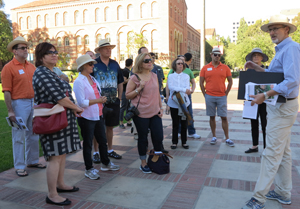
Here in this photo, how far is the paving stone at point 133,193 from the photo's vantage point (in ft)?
10.9

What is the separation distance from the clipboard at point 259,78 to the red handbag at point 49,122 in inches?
84.8

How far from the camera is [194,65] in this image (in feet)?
234

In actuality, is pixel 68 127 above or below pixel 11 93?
below

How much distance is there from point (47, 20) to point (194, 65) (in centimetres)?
3785

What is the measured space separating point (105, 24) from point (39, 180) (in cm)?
4609

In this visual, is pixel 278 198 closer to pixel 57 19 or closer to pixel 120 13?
pixel 120 13

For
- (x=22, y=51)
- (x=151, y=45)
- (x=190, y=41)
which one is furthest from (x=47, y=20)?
(x=22, y=51)

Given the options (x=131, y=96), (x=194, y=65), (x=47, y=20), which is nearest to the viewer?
(x=131, y=96)

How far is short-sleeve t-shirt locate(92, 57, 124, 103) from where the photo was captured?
188 inches

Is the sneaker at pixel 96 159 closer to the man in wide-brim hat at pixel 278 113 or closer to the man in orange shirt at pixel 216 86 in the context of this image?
the man in orange shirt at pixel 216 86

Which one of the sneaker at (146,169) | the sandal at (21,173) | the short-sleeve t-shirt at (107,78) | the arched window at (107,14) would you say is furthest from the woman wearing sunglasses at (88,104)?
the arched window at (107,14)

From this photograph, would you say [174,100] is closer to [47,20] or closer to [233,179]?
[233,179]

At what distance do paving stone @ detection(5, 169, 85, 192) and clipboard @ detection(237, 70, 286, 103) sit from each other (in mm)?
2761

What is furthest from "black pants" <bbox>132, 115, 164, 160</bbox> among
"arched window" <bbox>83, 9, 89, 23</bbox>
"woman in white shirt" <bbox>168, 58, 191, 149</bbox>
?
"arched window" <bbox>83, 9, 89, 23</bbox>
